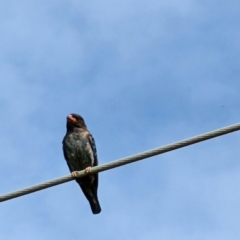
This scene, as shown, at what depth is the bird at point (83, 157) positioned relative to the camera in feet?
49.9

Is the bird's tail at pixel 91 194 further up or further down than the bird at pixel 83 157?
further down

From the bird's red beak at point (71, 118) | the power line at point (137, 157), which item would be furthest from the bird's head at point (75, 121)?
the power line at point (137, 157)

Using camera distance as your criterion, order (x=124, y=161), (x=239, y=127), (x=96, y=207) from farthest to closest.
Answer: (x=96, y=207) → (x=124, y=161) → (x=239, y=127)

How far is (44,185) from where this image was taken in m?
9.56

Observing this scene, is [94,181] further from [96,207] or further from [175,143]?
[175,143]

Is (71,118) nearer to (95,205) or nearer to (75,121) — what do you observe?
(75,121)

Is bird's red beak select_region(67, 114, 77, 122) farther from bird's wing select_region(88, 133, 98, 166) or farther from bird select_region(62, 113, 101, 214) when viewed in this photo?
bird's wing select_region(88, 133, 98, 166)

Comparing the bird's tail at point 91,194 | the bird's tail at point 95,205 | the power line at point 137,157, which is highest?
the power line at point 137,157

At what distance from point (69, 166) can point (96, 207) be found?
0.96 metres

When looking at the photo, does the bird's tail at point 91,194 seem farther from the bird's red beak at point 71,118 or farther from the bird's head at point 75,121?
the bird's red beak at point 71,118

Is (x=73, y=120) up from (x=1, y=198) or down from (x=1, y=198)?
up

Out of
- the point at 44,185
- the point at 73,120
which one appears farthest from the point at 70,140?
the point at 44,185

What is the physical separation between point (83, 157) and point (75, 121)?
2.80ft

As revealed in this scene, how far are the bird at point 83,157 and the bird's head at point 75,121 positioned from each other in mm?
117
